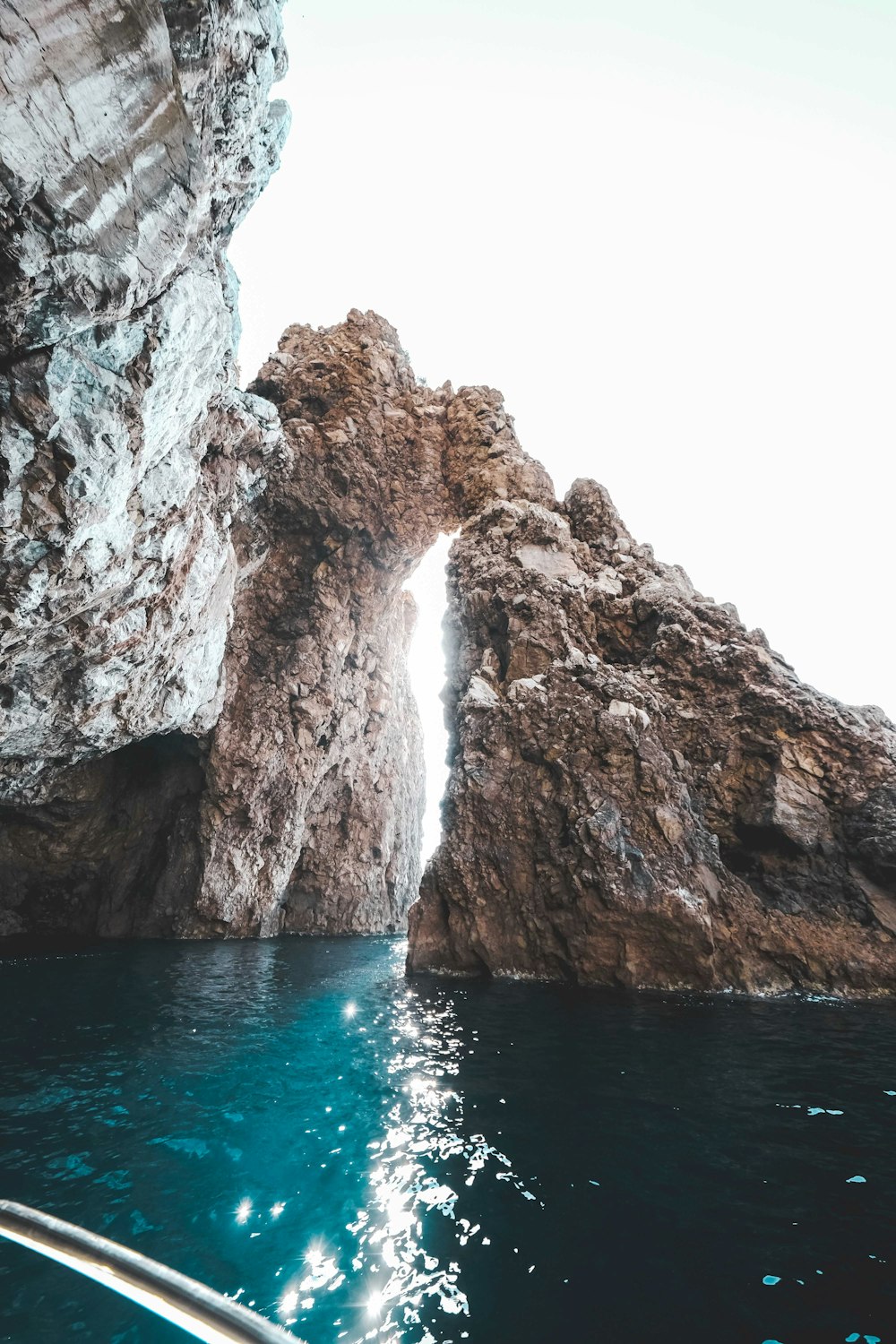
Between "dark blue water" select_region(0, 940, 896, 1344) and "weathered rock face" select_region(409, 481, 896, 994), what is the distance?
13.7 feet

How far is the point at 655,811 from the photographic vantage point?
1777cm

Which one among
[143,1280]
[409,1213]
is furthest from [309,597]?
[143,1280]

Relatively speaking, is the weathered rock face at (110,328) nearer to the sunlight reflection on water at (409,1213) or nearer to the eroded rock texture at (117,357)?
the eroded rock texture at (117,357)

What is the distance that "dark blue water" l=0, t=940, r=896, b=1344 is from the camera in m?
4.29

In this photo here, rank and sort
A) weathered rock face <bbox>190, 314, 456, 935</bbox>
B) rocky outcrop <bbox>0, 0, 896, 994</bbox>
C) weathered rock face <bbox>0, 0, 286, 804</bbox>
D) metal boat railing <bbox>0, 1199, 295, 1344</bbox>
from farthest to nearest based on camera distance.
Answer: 1. weathered rock face <bbox>190, 314, 456, 935</bbox>
2. rocky outcrop <bbox>0, 0, 896, 994</bbox>
3. weathered rock face <bbox>0, 0, 286, 804</bbox>
4. metal boat railing <bbox>0, 1199, 295, 1344</bbox>

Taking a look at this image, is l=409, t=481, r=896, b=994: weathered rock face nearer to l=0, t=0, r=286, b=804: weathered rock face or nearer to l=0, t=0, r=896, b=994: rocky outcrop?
l=0, t=0, r=896, b=994: rocky outcrop

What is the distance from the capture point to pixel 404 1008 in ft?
44.5

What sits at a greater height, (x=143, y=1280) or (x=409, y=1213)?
(x=143, y=1280)

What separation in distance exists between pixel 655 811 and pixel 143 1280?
17808 millimetres

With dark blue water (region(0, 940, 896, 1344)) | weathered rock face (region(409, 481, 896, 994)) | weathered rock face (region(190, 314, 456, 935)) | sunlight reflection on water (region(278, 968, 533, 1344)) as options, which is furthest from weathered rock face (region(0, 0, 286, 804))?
weathered rock face (region(409, 481, 896, 994))

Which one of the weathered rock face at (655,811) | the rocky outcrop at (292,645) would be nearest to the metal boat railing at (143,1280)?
the rocky outcrop at (292,645)

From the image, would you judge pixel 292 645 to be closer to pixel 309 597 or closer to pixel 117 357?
pixel 309 597

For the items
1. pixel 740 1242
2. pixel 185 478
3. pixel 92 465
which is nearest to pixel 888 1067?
pixel 740 1242

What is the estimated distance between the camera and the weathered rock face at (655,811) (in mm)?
16047
